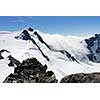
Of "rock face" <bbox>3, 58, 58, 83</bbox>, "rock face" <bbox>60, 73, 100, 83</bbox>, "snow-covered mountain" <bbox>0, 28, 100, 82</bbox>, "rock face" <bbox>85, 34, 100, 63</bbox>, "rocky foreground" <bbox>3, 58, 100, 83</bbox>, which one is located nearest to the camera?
"rock face" <bbox>60, 73, 100, 83</bbox>

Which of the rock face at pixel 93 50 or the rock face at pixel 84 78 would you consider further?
the rock face at pixel 93 50

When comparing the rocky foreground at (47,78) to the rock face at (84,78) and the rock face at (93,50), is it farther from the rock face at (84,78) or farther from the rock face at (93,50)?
the rock face at (93,50)

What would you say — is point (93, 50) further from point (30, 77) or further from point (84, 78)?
point (84, 78)

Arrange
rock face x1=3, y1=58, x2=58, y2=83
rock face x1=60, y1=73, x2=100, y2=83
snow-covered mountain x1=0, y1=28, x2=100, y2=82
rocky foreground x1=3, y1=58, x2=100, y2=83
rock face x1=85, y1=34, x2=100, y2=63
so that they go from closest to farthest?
rock face x1=60, y1=73, x2=100, y2=83
rocky foreground x1=3, y1=58, x2=100, y2=83
rock face x1=3, y1=58, x2=58, y2=83
snow-covered mountain x1=0, y1=28, x2=100, y2=82
rock face x1=85, y1=34, x2=100, y2=63

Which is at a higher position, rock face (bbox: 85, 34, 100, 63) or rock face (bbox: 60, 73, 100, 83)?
rock face (bbox: 85, 34, 100, 63)

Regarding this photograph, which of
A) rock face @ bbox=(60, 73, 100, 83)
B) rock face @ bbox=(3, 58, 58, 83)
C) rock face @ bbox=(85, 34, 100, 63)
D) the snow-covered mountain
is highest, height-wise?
rock face @ bbox=(85, 34, 100, 63)

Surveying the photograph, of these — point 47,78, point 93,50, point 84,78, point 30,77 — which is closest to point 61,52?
point 93,50

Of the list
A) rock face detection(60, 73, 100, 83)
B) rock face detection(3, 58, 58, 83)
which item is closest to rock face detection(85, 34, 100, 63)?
rock face detection(3, 58, 58, 83)

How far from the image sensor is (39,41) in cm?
5053

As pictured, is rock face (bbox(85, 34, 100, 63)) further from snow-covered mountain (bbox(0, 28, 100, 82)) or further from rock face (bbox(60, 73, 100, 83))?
rock face (bbox(60, 73, 100, 83))

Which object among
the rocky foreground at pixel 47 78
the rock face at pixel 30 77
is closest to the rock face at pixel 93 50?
the rock face at pixel 30 77
